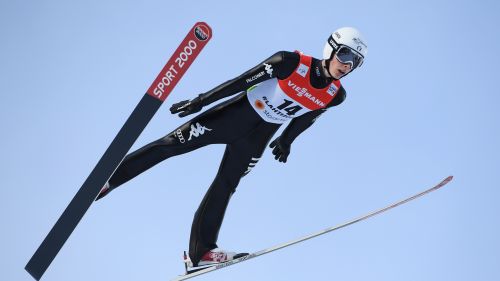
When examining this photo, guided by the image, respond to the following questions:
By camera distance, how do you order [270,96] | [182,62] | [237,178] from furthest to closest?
[237,178] < [270,96] < [182,62]

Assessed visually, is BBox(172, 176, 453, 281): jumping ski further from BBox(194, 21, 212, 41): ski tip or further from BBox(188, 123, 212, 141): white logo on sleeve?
BBox(194, 21, 212, 41): ski tip

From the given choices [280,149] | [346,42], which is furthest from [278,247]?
[346,42]

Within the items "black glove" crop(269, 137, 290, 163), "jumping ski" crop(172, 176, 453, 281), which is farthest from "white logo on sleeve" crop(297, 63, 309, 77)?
"jumping ski" crop(172, 176, 453, 281)

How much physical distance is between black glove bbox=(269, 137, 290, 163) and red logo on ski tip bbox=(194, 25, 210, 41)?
149 centimetres

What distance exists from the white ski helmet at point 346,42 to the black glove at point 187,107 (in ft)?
4.14

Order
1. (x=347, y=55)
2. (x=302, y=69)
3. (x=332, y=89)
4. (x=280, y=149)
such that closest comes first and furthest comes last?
(x=347, y=55) → (x=302, y=69) → (x=332, y=89) → (x=280, y=149)

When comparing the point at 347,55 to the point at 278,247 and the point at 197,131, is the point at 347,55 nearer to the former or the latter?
the point at 197,131

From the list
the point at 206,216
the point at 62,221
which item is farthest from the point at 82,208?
the point at 206,216

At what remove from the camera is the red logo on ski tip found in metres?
5.75

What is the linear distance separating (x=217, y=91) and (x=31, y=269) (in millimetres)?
2363

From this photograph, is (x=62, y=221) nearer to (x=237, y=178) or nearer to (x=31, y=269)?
(x=31, y=269)

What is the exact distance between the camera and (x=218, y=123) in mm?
6320

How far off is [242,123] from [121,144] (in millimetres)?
1222

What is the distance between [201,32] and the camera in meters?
5.75
